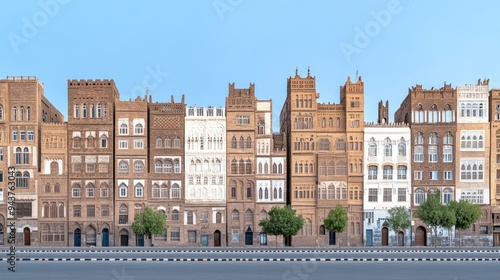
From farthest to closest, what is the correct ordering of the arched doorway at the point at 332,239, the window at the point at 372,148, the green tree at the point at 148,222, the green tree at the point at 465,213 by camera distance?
the window at the point at 372,148
the arched doorway at the point at 332,239
the green tree at the point at 465,213
the green tree at the point at 148,222

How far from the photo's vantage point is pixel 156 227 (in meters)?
94.4

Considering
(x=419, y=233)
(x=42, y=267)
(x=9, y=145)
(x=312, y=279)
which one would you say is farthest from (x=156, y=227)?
(x=312, y=279)

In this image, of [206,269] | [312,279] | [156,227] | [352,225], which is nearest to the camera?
[312,279]

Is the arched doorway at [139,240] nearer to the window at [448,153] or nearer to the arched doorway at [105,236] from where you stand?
the arched doorway at [105,236]

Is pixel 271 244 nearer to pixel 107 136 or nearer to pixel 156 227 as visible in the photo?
pixel 156 227

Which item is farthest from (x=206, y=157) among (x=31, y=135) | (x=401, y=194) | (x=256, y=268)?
(x=256, y=268)

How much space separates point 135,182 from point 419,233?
34.6m

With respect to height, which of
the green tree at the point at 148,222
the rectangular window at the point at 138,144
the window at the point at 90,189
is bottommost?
the green tree at the point at 148,222

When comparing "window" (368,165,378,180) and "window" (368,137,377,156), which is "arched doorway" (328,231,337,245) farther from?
"window" (368,137,377,156)

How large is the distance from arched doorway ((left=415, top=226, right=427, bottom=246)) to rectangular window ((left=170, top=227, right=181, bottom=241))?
93.4 ft

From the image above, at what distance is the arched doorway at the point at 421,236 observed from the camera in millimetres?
101062

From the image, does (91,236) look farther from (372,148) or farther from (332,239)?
(372,148)

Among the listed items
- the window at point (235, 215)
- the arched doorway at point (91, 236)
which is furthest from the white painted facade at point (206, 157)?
the arched doorway at point (91, 236)

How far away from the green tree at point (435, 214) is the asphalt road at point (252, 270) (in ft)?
105
